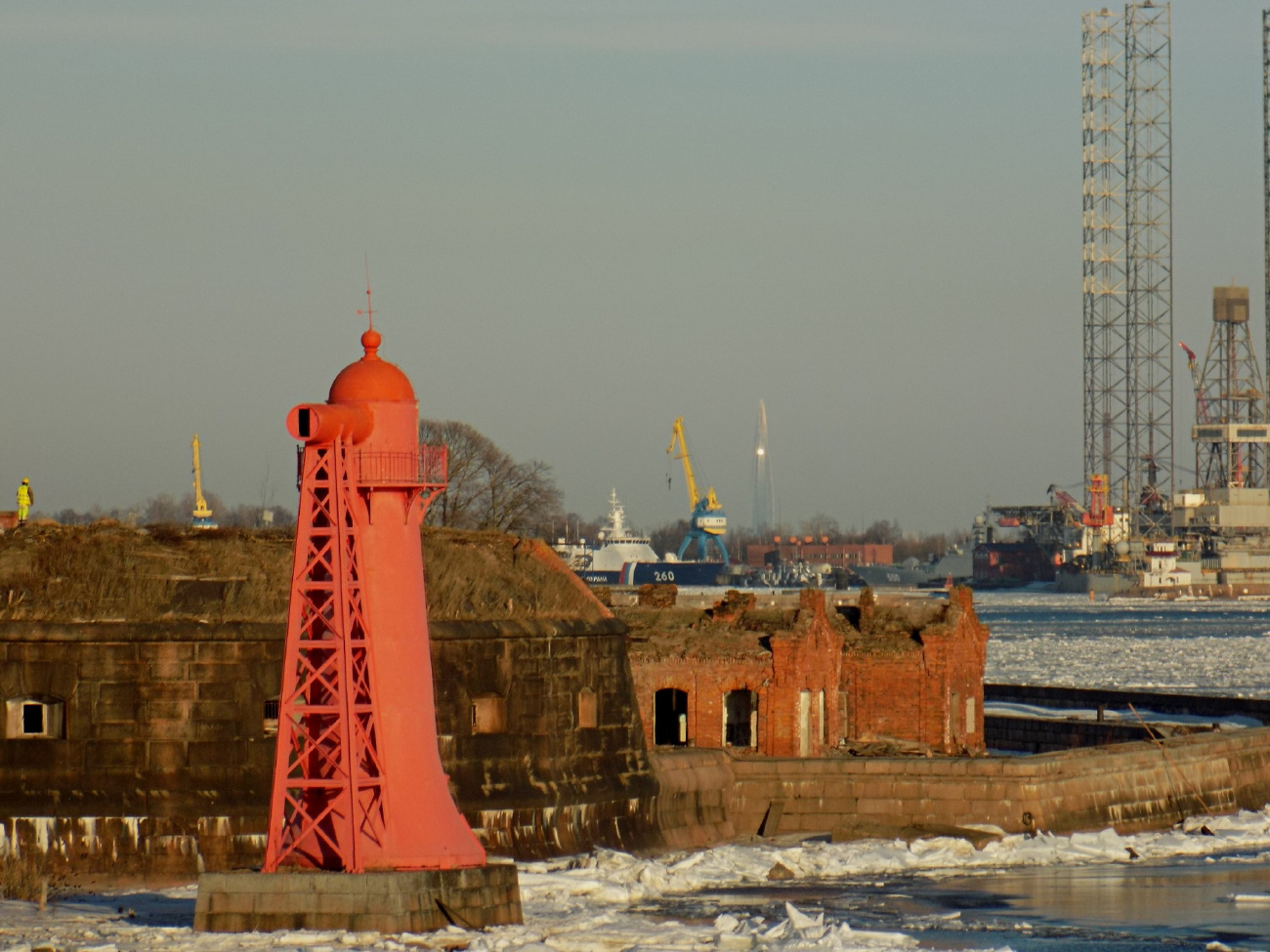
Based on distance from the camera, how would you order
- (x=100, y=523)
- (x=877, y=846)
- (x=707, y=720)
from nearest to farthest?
(x=100, y=523)
(x=877, y=846)
(x=707, y=720)

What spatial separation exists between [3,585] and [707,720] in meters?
12.1

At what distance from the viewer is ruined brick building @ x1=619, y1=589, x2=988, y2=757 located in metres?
33.6

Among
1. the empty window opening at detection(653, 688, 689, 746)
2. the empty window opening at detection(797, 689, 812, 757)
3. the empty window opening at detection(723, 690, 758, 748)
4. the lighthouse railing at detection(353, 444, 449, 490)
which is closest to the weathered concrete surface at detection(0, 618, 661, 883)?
the lighthouse railing at detection(353, 444, 449, 490)

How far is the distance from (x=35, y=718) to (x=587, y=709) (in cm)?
675

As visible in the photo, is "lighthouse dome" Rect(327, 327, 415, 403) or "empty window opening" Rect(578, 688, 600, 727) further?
"empty window opening" Rect(578, 688, 600, 727)

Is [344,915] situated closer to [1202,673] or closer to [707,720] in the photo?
[707,720]

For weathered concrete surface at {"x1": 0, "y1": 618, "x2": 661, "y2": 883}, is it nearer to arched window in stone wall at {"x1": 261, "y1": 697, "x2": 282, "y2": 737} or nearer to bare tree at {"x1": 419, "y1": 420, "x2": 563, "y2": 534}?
arched window in stone wall at {"x1": 261, "y1": 697, "x2": 282, "y2": 737}

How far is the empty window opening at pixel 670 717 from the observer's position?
1335 inches

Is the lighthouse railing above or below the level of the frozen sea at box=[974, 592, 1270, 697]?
above

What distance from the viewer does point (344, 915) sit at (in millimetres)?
19266

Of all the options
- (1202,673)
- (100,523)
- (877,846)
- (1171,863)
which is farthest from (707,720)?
(1202,673)

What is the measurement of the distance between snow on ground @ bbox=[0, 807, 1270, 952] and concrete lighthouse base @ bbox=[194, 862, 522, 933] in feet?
0.50

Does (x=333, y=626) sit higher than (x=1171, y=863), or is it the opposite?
(x=333, y=626)

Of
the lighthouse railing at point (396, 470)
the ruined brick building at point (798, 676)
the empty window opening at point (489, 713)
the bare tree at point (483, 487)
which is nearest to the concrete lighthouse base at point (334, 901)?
the lighthouse railing at point (396, 470)
